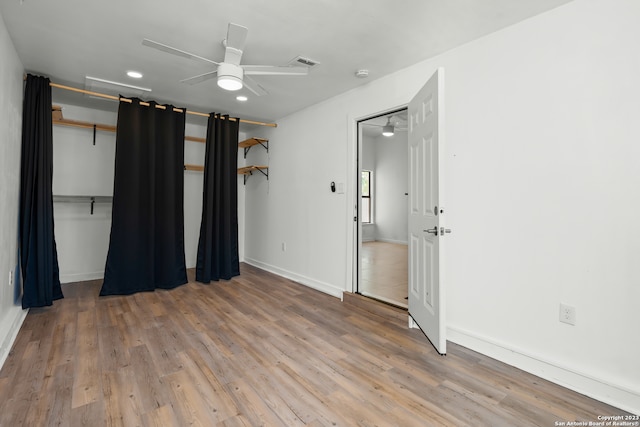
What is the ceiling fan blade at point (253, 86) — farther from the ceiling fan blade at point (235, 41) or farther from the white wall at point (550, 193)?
the white wall at point (550, 193)

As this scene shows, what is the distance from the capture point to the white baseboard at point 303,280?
387 centimetres

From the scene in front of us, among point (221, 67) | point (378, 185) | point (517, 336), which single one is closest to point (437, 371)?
point (517, 336)

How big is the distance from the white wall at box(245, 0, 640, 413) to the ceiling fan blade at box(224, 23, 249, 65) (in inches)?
64.9

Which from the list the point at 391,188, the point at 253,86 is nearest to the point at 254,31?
the point at 253,86

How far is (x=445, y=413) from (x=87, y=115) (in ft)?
17.8

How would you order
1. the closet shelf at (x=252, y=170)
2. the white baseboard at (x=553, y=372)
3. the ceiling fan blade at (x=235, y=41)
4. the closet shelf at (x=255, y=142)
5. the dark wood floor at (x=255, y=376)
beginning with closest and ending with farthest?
the dark wood floor at (x=255, y=376) → the white baseboard at (x=553, y=372) → the ceiling fan blade at (x=235, y=41) → the closet shelf at (x=255, y=142) → the closet shelf at (x=252, y=170)

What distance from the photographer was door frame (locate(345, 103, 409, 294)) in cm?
364

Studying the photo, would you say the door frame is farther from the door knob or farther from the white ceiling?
the door knob

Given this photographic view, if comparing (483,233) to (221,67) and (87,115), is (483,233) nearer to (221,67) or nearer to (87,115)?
(221,67)

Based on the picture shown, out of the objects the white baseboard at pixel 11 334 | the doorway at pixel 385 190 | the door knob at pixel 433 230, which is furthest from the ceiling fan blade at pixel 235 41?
the doorway at pixel 385 190

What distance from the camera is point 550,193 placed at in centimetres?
210

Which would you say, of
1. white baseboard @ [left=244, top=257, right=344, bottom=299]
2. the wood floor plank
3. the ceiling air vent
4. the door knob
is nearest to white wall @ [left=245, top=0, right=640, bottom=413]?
the door knob

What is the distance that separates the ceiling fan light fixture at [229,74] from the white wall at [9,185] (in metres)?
1.60

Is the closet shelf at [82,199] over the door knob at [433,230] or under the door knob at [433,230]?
over
